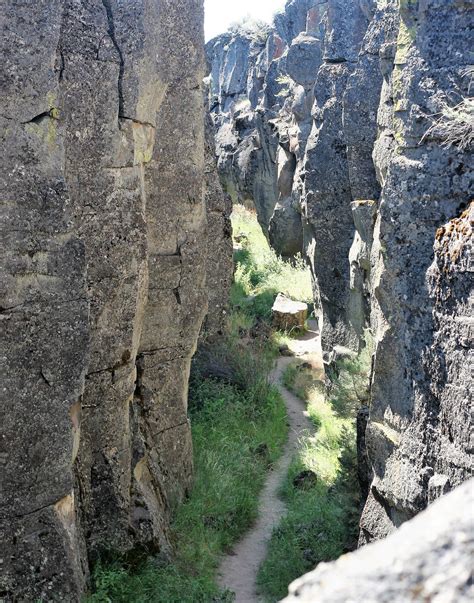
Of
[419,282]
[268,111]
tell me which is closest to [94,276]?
[419,282]

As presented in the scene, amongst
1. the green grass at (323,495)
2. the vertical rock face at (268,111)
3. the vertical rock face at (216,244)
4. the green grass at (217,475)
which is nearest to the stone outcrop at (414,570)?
the green grass at (217,475)

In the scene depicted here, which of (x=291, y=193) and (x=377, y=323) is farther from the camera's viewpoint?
(x=291, y=193)

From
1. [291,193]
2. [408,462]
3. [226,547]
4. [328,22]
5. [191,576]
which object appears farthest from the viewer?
[291,193]

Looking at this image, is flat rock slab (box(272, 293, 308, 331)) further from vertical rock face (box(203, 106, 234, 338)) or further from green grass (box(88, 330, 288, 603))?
vertical rock face (box(203, 106, 234, 338))

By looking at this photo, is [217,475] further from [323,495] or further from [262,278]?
[262,278]

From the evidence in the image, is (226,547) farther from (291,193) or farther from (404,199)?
(291,193)

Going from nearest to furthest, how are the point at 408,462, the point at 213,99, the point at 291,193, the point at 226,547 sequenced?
the point at 408,462 → the point at 226,547 → the point at 291,193 → the point at 213,99

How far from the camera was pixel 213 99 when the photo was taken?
33.5 meters

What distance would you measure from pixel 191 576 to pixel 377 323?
2867mm

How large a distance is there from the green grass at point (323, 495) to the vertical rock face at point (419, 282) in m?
1.95

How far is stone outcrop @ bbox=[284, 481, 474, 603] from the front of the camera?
1.20 metres

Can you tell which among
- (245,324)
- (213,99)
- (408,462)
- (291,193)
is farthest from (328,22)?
(213,99)

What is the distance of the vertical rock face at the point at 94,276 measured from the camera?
4.78m

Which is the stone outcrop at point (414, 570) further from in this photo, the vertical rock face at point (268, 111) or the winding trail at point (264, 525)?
the vertical rock face at point (268, 111)
